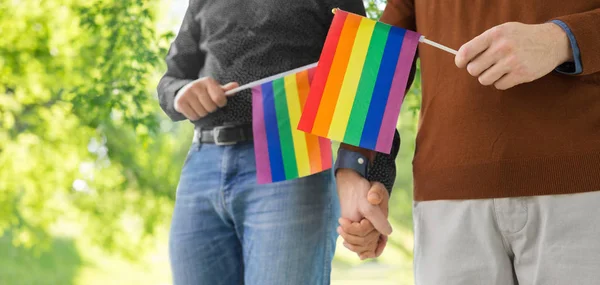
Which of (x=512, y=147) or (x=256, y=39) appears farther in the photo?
(x=256, y=39)

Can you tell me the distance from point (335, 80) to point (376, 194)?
0.54ft

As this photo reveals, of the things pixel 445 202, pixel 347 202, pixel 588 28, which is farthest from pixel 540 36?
pixel 347 202

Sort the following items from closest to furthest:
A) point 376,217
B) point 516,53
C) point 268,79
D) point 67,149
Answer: point 516,53, point 376,217, point 268,79, point 67,149

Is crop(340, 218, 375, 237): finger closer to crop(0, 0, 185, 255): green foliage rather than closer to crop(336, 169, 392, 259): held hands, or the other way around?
crop(336, 169, 392, 259): held hands

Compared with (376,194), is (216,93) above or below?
above

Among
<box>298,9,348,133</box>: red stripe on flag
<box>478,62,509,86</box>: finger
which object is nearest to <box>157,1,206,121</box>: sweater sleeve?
<box>298,9,348,133</box>: red stripe on flag

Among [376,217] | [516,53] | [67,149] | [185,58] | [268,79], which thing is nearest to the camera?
[516,53]

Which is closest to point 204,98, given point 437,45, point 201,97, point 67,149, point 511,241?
point 201,97

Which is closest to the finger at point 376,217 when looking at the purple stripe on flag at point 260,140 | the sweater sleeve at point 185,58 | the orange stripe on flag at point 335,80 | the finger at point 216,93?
the orange stripe on flag at point 335,80

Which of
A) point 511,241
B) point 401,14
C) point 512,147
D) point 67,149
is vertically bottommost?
point 511,241

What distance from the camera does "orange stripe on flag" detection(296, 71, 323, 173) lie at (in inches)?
44.8

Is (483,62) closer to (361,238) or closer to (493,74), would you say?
(493,74)

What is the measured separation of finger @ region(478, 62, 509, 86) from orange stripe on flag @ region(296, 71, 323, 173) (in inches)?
16.2

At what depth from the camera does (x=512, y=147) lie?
807 millimetres
